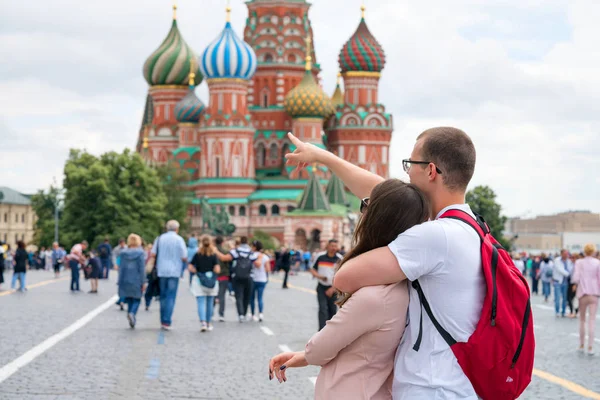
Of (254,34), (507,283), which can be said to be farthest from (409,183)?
(254,34)

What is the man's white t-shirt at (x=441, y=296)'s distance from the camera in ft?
13.3

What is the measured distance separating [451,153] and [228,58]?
82.1 metres

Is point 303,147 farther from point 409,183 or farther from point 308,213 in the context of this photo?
point 308,213

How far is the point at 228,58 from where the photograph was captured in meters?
85.6

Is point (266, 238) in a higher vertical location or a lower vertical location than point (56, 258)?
higher

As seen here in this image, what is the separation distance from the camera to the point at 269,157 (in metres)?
92.8

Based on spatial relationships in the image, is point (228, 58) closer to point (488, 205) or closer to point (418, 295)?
point (488, 205)

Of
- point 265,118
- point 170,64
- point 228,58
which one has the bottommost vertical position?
point 265,118

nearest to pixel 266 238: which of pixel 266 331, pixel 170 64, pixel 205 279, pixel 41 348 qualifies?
pixel 170 64

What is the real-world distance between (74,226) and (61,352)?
60.8 m

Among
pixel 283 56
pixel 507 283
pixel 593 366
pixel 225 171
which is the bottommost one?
pixel 593 366

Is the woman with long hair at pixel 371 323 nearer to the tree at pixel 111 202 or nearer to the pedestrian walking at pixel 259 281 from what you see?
the pedestrian walking at pixel 259 281

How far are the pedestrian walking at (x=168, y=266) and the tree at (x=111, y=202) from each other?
176 ft

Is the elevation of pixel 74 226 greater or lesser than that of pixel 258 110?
lesser
